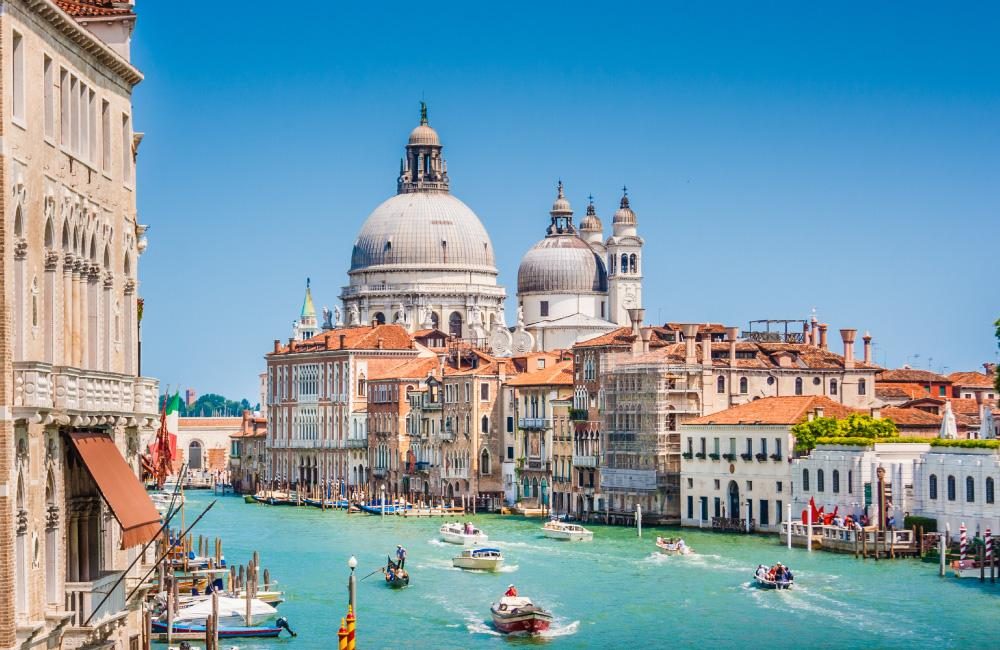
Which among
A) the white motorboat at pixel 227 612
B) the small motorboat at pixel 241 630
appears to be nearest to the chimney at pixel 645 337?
the white motorboat at pixel 227 612

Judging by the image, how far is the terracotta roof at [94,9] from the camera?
592 inches

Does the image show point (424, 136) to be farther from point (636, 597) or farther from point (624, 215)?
point (636, 597)

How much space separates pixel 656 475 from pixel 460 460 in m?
15.6

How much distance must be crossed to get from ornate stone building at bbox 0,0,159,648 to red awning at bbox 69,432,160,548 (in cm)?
2

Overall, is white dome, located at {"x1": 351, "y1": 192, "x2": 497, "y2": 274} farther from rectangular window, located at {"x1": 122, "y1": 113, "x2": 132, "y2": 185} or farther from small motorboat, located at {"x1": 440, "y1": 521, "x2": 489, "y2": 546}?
rectangular window, located at {"x1": 122, "y1": 113, "x2": 132, "y2": 185}

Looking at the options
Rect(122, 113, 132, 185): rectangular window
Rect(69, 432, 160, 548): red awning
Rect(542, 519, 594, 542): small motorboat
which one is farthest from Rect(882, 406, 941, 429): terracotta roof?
Rect(69, 432, 160, 548): red awning

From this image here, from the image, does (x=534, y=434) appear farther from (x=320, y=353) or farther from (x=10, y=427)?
(x=10, y=427)

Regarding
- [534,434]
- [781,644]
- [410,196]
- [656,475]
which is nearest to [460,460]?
[534,434]

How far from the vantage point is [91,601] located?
13.6 meters

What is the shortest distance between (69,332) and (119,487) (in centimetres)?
110

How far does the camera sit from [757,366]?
58.8 m

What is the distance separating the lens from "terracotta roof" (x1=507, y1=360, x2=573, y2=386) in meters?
65.7

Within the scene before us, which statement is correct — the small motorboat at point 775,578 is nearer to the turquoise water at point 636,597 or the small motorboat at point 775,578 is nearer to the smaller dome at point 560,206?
the turquoise water at point 636,597

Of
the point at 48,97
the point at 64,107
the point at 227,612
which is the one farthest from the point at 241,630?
the point at 48,97
